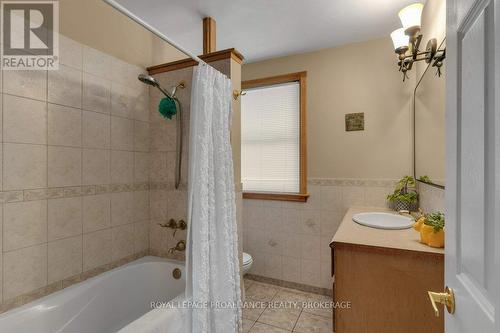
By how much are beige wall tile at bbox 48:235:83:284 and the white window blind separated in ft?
5.60

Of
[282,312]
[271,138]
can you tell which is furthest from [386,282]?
[271,138]

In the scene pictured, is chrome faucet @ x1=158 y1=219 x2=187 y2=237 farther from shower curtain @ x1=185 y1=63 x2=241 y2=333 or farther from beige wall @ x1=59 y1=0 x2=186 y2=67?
beige wall @ x1=59 y1=0 x2=186 y2=67

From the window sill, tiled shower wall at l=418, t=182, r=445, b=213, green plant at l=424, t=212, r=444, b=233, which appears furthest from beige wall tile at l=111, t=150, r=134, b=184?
tiled shower wall at l=418, t=182, r=445, b=213

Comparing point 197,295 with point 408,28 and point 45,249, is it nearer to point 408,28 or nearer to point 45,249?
point 45,249

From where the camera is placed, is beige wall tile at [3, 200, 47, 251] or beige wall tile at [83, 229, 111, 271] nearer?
beige wall tile at [3, 200, 47, 251]

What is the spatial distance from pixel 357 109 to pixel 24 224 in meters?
2.58

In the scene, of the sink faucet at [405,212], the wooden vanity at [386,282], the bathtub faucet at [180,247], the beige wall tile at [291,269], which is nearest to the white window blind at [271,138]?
the beige wall tile at [291,269]

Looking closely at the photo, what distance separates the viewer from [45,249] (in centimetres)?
134

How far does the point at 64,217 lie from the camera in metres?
1.43

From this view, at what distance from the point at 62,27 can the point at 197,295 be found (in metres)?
1.67

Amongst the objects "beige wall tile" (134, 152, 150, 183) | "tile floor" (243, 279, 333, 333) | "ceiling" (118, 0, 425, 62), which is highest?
"ceiling" (118, 0, 425, 62)

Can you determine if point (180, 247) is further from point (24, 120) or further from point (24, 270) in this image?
point (24, 120)

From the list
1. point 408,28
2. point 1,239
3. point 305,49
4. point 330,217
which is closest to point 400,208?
point 330,217

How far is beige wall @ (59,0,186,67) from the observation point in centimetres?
145
